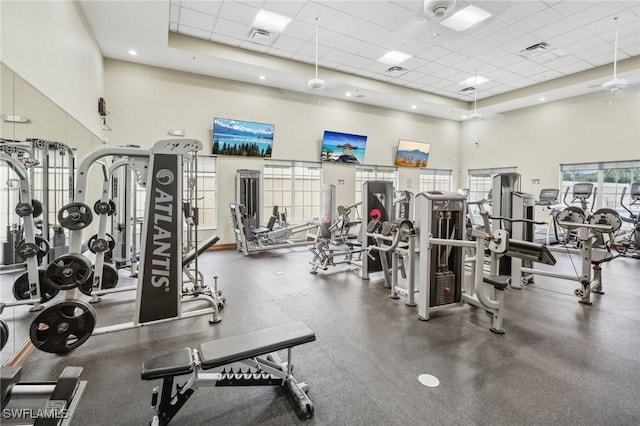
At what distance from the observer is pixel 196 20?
5547mm

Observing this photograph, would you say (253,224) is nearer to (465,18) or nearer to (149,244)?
(149,244)

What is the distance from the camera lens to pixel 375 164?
10.1 metres

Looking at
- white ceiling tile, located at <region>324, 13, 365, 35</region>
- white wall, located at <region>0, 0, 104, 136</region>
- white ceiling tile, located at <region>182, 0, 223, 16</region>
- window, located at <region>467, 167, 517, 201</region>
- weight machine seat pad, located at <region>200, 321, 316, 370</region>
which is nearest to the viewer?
weight machine seat pad, located at <region>200, 321, 316, 370</region>

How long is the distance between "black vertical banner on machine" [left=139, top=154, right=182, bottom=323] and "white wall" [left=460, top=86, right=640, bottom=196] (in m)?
10.2

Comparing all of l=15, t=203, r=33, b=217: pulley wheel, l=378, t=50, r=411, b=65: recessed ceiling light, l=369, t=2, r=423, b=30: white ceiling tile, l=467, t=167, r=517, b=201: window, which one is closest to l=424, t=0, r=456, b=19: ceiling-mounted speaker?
l=369, t=2, r=423, b=30: white ceiling tile

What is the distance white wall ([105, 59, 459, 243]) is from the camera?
664 cm

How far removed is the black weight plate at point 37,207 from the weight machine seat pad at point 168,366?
247 centimetres

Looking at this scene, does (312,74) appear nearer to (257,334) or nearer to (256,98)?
(256,98)

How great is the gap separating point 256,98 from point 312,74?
1.59 metres

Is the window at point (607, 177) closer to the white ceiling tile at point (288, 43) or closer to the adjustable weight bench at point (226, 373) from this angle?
the white ceiling tile at point (288, 43)

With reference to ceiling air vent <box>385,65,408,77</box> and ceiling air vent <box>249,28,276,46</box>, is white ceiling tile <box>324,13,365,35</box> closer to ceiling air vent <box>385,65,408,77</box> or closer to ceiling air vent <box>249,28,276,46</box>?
ceiling air vent <box>249,28,276,46</box>

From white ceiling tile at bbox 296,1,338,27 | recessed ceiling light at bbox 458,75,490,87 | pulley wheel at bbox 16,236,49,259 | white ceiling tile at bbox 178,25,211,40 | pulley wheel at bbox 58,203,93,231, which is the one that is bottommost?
pulley wheel at bbox 16,236,49,259

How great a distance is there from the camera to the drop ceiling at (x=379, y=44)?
5125 millimetres

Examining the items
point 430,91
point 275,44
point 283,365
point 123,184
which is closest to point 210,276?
point 123,184
